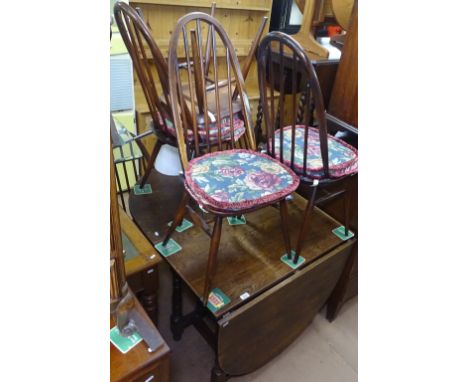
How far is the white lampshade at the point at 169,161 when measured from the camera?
68.7 inches

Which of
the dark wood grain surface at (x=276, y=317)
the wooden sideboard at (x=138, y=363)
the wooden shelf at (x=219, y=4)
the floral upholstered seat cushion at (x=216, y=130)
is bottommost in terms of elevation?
the dark wood grain surface at (x=276, y=317)

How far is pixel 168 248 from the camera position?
129cm

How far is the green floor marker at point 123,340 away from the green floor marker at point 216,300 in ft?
0.99

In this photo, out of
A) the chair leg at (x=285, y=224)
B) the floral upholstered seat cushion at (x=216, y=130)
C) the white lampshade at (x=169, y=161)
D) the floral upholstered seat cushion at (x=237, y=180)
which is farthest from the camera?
the white lampshade at (x=169, y=161)

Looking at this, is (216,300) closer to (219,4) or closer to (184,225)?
(184,225)

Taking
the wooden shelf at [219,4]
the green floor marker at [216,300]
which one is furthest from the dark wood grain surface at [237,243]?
the wooden shelf at [219,4]

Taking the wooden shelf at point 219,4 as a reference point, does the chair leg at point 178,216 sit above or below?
below

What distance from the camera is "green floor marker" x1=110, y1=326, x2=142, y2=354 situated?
79cm

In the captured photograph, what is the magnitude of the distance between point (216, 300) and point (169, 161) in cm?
86

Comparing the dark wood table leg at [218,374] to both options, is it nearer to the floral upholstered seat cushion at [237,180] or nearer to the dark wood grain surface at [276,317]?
the dark wood grain surface at [276,317]

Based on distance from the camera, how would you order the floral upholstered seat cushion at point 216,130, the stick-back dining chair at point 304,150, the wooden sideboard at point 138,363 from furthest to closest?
the floral upholstered seat cushion at point 216,130 → the stick-back dining chair at point 304,150 → the wooden sideboard at point 138,363

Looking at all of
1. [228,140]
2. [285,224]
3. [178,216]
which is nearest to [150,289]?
[178,216]

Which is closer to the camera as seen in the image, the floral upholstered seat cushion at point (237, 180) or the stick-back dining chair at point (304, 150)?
the floral upholstered seat cushion at point (237, 180)
